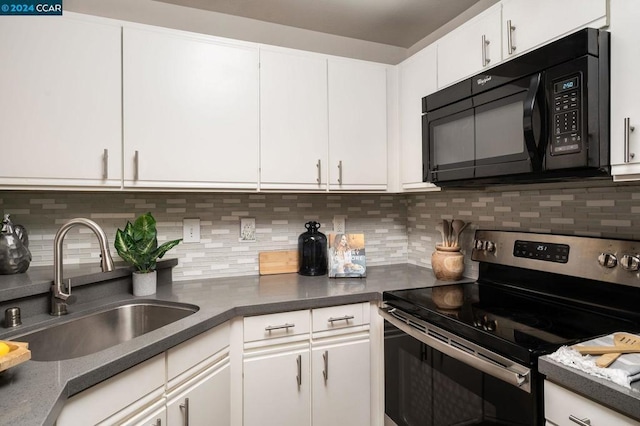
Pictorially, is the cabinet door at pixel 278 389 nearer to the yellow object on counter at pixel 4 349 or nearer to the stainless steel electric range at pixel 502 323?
the stainless steel electric range at pixel 502 323

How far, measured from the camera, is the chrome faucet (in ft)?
4.02

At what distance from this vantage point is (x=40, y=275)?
1.51 meters

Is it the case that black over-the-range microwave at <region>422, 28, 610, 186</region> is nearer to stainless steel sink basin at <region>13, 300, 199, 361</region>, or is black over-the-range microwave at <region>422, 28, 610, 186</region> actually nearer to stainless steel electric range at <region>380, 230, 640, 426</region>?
stainless steel electric range at <region>380, 230, 640, 426</region>

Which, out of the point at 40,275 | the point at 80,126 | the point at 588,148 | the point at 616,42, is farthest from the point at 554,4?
the point at 40,275

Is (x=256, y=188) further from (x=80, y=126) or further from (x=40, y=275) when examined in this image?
(x=40, y=275)

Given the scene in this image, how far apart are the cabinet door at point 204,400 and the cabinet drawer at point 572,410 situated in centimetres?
110

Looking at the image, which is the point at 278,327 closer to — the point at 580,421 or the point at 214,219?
the point at 214,219

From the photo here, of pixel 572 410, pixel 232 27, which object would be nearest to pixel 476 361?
pixel 572 410

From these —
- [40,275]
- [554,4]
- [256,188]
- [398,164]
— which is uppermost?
[554,4]

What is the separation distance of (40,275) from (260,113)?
1204 mm

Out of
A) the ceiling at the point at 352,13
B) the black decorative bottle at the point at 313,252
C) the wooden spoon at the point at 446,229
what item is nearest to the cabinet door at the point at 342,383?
the black decorative bottle at the point at 313,252

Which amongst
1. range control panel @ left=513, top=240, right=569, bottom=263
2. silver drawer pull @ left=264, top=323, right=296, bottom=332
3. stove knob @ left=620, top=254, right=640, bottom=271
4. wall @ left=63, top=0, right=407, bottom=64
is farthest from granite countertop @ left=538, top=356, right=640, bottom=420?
wall @ left=63, top=0, right=407, bottom=64

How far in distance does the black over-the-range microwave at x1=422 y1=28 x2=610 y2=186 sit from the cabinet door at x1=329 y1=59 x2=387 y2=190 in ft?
1.41

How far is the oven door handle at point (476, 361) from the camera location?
1.01 metres
